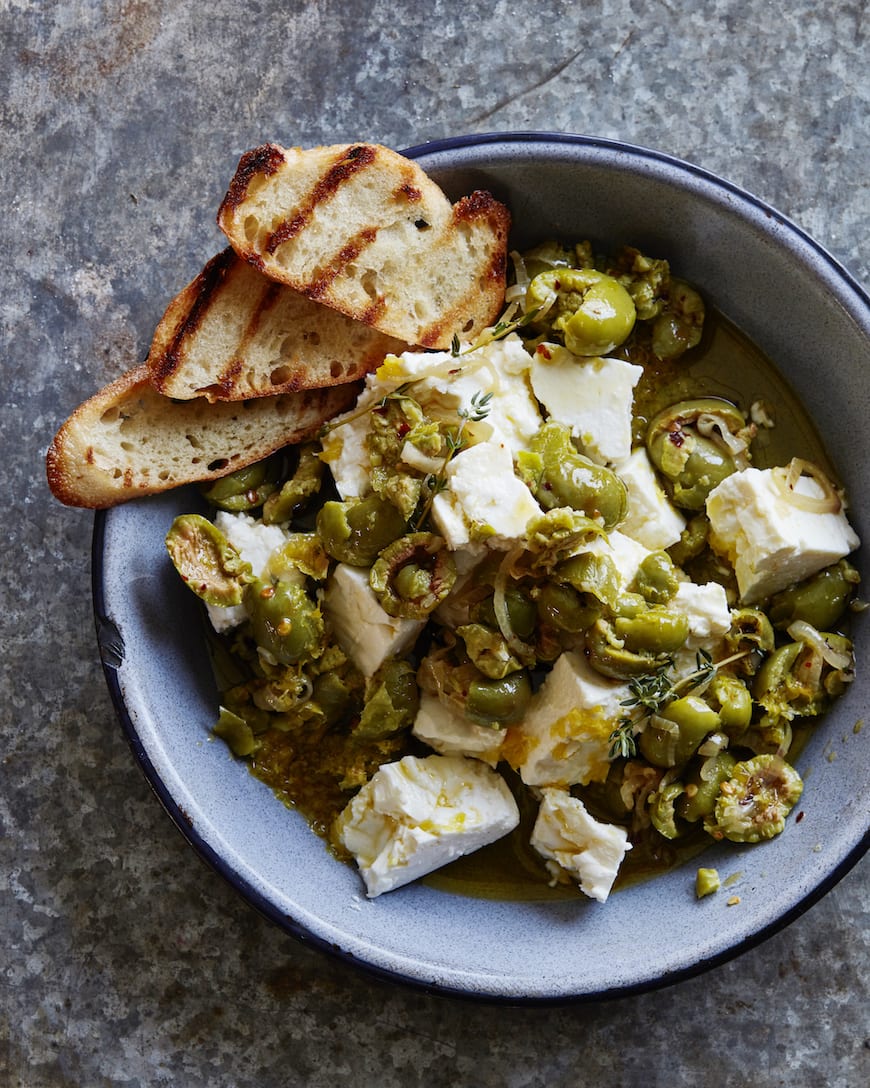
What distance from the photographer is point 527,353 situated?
2850 mm

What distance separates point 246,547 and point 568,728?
3.26 ft

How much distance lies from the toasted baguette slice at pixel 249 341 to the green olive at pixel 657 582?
93cm

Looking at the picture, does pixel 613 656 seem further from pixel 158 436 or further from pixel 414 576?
pixel 158 436

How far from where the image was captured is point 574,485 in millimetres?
2666

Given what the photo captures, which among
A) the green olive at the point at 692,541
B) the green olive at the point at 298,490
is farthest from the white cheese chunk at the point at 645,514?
the green olive at the point at 298,490

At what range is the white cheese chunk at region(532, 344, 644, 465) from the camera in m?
2.82

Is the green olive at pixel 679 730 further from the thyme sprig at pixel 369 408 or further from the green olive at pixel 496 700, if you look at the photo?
the thyme sprig at pixel 369 408

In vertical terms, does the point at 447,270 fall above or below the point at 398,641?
above

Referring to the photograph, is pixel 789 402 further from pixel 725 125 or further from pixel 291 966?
pixel 291 966

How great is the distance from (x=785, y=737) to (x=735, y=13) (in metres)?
2.21

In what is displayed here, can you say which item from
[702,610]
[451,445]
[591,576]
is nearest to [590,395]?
[451,445]

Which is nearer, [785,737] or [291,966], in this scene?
[785,737]

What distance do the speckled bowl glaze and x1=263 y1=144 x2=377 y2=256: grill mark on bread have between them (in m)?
0.15

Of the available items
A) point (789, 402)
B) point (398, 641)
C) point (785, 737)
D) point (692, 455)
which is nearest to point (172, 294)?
point (398, 641)
